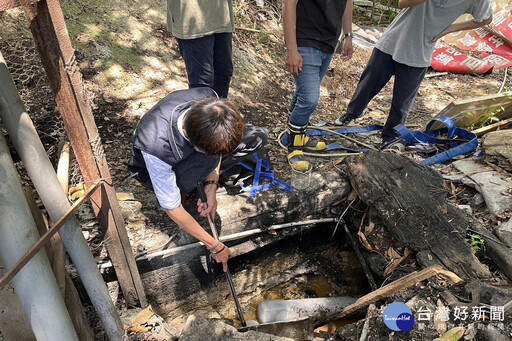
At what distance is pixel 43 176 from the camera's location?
5.09 feet

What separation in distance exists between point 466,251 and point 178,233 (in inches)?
90.6

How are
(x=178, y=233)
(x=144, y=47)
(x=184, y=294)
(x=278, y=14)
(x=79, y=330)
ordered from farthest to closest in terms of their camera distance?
(x=278, y=14), (x=144, y=47), (x=184, y=294), (x=178, y=233), (x=79, y=330)

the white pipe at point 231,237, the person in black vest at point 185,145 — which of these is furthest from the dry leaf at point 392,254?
the person in black vest at point 185,145

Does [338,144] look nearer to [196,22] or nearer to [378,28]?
[196,22]

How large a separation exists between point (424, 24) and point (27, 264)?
3.99 m

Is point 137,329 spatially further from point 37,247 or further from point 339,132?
point 339,132

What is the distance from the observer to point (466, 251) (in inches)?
101

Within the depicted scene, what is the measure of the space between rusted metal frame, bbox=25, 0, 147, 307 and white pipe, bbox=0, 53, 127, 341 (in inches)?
7.0

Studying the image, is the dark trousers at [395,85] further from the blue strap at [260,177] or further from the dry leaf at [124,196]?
the dry leaf at [124,196]

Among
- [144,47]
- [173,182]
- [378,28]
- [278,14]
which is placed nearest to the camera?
[173,182]

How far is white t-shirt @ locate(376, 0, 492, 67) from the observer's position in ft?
11.5

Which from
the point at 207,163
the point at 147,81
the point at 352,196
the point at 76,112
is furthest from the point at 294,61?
the point at 147,81

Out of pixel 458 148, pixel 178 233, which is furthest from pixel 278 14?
pixel 178 233

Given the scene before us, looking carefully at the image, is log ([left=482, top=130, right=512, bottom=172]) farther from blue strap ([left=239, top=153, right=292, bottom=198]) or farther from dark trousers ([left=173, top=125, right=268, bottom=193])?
dark trousers ([left=173, top=125, right=268, bottom=193])
